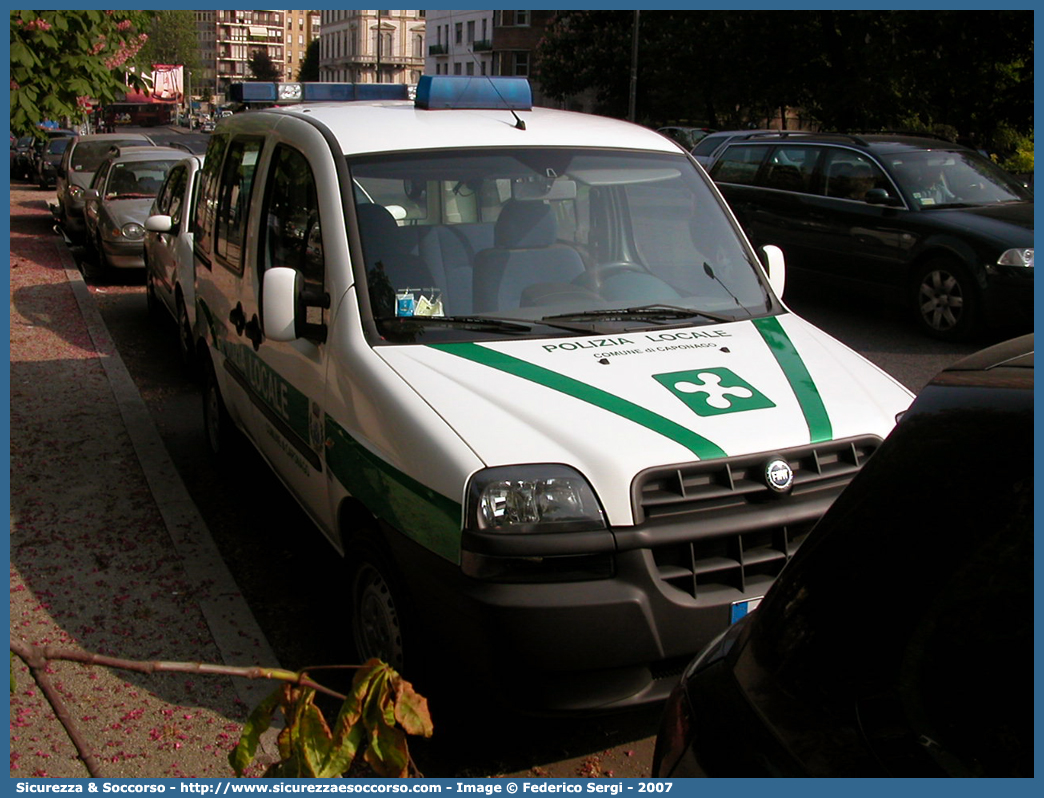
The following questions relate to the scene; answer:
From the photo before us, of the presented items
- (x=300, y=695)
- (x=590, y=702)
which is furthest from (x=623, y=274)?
(x=300, y=695)

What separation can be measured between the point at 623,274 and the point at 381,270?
1.01 m

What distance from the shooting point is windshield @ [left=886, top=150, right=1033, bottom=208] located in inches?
423

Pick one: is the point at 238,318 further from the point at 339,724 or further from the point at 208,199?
the point at 339,724

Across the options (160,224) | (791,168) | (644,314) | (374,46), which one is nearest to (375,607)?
(644,314)

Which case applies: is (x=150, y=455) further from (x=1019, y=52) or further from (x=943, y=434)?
(x=1019, y=52)

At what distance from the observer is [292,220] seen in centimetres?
486

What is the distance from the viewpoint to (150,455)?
268 inches

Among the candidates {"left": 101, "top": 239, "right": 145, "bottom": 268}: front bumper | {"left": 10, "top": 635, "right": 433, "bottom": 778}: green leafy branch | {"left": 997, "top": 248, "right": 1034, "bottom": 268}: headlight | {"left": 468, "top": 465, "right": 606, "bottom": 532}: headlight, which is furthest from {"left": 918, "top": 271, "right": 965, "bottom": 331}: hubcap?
{"left": 101, "top": 239, "right": 145, "bottom": 268}: front bumper

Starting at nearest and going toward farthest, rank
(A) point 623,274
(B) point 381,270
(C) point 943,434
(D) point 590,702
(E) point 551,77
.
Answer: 1. (C) point 943,434
2. (D) point 590,702
3. (B) point 381,270
4. (A) point 623,274
5. (E) point 551,77

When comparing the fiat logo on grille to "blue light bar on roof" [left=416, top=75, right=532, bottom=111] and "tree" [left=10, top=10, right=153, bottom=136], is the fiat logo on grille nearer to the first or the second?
"blue light bar on roof" [left=416, top=75, right=532, bottom=111]

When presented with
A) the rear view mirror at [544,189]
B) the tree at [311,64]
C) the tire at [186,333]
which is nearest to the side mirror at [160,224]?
the tire at [186,333]

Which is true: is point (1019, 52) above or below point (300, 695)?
above

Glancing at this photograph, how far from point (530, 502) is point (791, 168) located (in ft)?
32.6

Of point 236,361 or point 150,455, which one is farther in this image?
point 150,455
